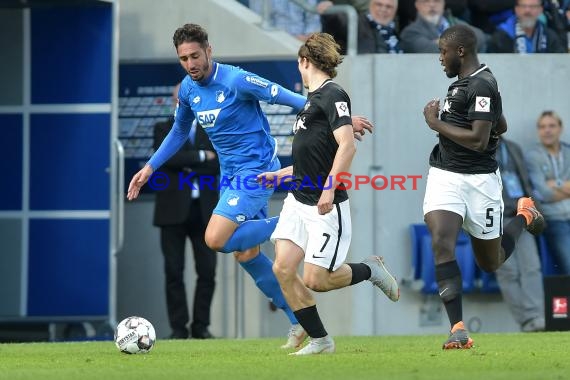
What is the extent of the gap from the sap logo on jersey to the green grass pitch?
1818 millimetres

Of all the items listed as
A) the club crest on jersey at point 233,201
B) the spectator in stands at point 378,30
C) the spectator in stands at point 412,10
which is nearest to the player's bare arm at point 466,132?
the club crest on jersey at point 233,201

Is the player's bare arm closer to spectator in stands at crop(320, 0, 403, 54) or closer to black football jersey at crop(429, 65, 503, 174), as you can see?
black football jersey at crop(429, 65, 503, 174)

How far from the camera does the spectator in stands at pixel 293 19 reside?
16922mm

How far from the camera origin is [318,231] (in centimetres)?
1036

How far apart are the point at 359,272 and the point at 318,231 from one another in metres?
0.73

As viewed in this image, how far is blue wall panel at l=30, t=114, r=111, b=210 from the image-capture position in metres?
16.7

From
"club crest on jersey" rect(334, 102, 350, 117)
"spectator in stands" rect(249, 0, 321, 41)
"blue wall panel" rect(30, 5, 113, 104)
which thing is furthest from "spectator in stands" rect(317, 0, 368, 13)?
"club crest on jersey" rect(334, 102, 350, 117)

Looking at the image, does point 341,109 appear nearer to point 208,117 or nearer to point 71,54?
point 208,117

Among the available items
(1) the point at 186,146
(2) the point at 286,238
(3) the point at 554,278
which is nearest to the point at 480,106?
(2) the point at 286,238

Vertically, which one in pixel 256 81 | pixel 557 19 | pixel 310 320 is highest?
pixel 557 19

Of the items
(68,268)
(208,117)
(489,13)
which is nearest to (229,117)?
(208,117)

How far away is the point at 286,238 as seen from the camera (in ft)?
34.3

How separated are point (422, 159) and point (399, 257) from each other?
44.3 inches

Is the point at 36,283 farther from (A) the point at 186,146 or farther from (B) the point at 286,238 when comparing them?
(B) the point at 286,238
